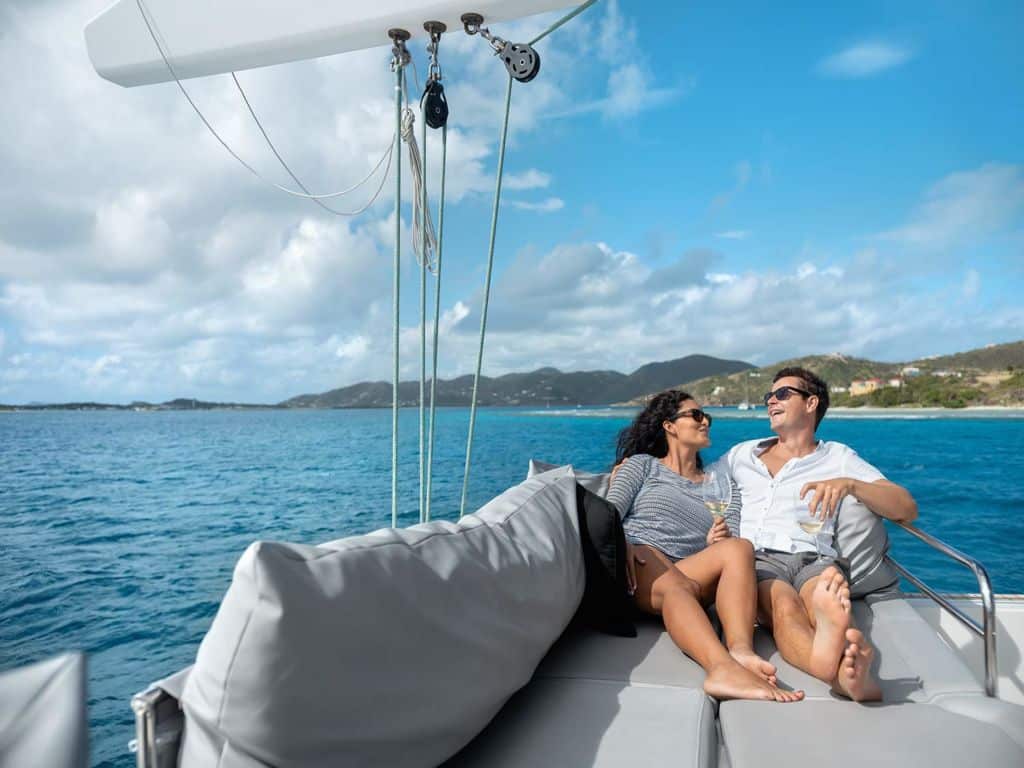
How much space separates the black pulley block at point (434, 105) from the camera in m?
Answer: 2.65

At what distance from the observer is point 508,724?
1.44 meters

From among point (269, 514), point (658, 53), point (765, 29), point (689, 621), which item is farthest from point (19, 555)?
point (658, 53)

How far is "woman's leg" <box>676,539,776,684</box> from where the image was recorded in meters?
1.77

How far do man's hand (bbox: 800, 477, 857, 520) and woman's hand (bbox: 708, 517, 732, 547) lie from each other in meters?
0.27

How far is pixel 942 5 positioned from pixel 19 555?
68.0 m

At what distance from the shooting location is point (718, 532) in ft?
7.77

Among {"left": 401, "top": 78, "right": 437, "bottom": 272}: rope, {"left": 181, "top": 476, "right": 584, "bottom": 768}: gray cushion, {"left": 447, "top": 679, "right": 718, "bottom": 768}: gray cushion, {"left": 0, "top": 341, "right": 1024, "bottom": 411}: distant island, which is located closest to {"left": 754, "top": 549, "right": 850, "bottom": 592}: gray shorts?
{"left": 447, "top": 679, "right": 718, "bottom": 768}: gray cushion

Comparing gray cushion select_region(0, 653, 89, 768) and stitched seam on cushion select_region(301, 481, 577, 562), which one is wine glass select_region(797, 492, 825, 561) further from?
gray cushion select_region(0, 653, 89, 768)

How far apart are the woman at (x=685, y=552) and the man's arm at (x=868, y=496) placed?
316mm

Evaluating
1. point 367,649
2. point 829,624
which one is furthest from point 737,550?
point 367,649

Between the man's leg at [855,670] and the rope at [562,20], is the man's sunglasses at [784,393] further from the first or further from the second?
the rope at [562,20]

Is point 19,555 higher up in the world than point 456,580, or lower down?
lower down

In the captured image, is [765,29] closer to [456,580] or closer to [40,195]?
[456,580]

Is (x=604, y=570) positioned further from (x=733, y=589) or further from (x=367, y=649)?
(x=367, y=649)
